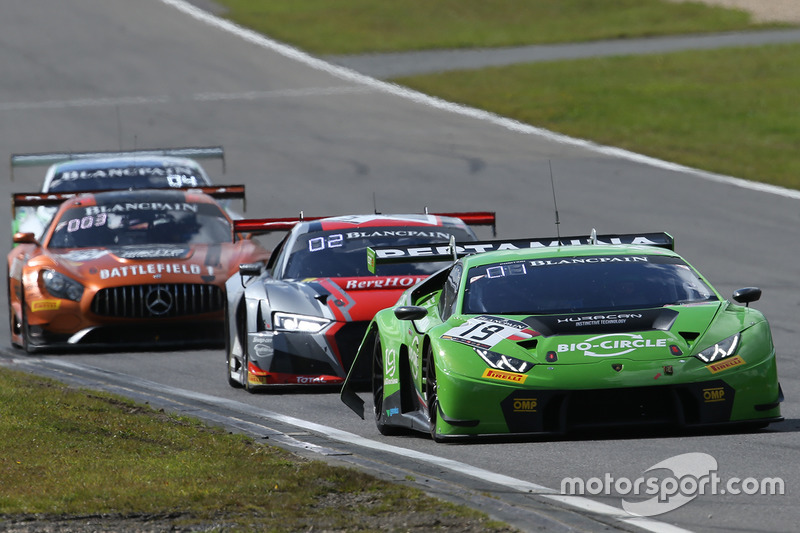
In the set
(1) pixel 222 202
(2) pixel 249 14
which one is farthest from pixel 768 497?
(2) pixel 249 14

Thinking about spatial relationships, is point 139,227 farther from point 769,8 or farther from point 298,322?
point 769,8

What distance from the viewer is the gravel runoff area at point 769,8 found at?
4075 cm

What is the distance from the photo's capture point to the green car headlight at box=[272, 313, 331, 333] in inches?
436

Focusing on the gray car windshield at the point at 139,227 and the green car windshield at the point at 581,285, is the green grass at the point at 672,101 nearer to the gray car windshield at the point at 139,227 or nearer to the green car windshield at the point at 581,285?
the gray car windshield at the point at 139,227

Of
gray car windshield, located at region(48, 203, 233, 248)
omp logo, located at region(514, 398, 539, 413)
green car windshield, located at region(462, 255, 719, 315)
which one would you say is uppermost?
green car windshield, located at region(462, 255, 719, 315)

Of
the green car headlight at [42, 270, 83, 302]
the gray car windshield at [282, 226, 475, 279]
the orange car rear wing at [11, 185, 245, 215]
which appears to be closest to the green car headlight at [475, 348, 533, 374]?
the gray car windshield at [282, 226, 475, 279]

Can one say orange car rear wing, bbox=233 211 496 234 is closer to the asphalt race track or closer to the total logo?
the asphalt race track

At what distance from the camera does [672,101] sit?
100ft

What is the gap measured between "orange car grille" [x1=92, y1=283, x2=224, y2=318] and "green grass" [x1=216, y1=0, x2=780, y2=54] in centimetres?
2412

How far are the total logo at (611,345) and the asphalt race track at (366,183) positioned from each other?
17.1 inches

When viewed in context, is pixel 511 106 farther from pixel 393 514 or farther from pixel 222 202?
pixel 393 514

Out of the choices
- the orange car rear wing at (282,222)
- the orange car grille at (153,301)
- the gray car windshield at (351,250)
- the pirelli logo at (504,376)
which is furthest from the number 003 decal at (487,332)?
the orange car grille at (153,301)

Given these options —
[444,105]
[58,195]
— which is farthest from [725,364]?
[444,105]

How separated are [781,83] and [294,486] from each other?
2714cm
